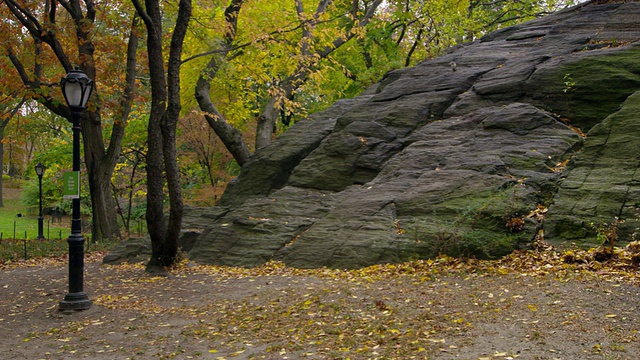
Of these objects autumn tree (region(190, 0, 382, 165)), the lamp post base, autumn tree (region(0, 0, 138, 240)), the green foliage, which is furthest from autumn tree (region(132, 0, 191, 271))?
the green foliage

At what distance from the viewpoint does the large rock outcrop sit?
10609 millimetres

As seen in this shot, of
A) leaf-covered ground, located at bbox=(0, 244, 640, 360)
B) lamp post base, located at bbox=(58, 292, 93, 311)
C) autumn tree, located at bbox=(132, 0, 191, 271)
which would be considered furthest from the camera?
autumn tree, located at bbox=(132, 0, 191, 271)

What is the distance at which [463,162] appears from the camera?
497 inches

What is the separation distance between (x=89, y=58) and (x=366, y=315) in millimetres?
13253

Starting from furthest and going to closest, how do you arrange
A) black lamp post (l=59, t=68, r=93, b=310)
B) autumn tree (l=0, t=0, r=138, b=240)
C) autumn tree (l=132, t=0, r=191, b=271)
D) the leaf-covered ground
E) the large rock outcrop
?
autumn tree (l=0, t=0, r=138, b=240) → autumn tree (l=132, t=0, r=191, b=271) → the large rock outcrop → black lamp post (l=59, t=68, r=93, b=310) → the leaf-covered ground

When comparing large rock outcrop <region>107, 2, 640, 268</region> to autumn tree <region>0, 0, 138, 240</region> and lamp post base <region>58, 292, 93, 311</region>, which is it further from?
autumn tree <region>0, 0, 138, 240</region>

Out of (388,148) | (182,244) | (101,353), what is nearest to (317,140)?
(388,148)

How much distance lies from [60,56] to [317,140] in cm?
775

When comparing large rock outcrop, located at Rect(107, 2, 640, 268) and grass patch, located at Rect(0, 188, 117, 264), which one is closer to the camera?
large rock outcrop, located at Rect(107, 2, 640, 268)

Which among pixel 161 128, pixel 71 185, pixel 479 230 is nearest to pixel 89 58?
pixel 161 128

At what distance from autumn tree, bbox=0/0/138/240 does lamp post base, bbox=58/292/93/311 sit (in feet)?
25.7

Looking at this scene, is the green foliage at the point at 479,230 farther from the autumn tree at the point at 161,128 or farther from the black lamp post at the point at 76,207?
the black lamp post at the point at 76,207

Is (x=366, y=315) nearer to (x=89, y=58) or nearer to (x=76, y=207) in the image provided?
(x=76, y=207)

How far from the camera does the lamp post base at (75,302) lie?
9.81m
